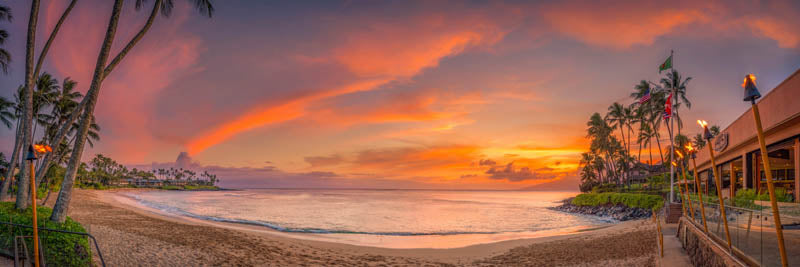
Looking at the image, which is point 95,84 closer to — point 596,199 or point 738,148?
point 738,148

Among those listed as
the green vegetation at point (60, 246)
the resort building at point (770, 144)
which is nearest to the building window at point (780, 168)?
the resort building at point (770, 144)

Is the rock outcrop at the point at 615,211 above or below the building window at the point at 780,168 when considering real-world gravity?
below

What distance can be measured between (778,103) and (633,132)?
5497 centimetres

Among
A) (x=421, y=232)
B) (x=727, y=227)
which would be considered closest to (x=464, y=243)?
(x=421, y=232)

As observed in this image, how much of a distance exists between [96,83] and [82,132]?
1.95 meters

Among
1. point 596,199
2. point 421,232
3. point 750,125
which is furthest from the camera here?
point 596,199

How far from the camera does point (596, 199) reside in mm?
50188

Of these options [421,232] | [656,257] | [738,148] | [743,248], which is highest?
[738,148]

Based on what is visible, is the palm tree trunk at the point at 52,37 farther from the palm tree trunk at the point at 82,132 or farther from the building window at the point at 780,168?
the building window at the point at 780,168

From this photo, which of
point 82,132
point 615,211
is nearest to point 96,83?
point 82,132

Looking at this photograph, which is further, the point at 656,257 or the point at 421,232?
the point at 421,232

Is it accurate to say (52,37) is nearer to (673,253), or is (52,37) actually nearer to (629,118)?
(673,253)

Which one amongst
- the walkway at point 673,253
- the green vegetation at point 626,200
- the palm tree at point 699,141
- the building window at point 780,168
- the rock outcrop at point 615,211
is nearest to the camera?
the walkway at point 673,253

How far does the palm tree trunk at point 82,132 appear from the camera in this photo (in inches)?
499
